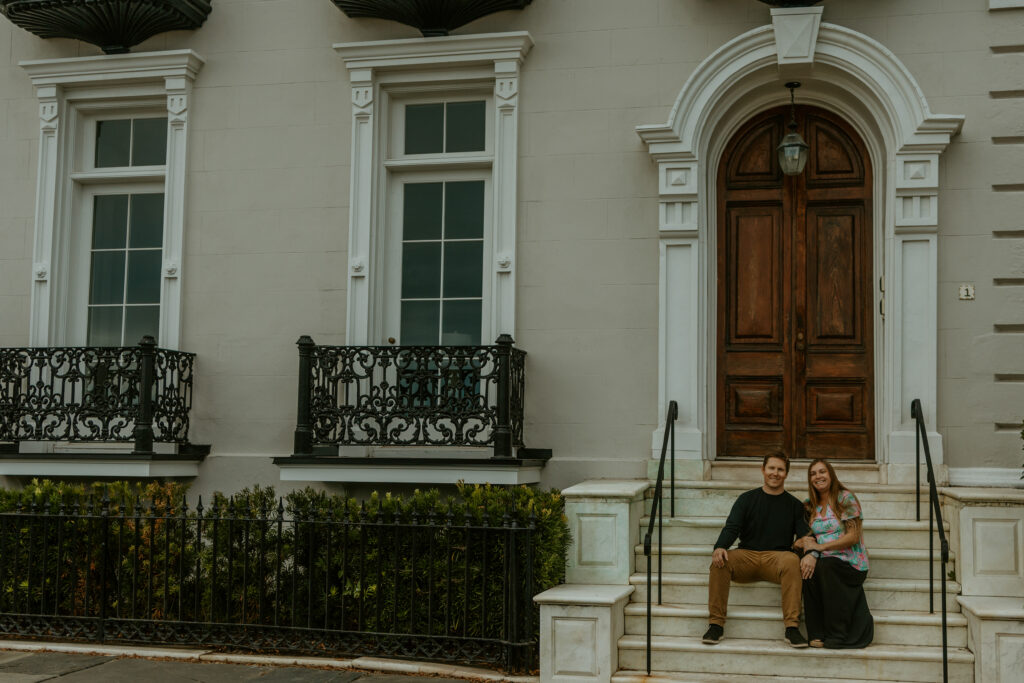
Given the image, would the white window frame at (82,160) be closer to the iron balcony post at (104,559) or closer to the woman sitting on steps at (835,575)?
the iron balcony post at (104,559)

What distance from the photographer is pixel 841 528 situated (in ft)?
25.6

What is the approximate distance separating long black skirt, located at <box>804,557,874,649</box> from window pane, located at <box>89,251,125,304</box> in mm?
7473

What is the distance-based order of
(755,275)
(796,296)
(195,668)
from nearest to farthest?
(195,668) < (796,296) < (755,275)

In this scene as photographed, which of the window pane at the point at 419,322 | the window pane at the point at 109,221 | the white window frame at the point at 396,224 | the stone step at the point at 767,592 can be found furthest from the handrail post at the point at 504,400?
the window pane at the point at 109,221

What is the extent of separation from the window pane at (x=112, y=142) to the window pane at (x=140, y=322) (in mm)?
1526

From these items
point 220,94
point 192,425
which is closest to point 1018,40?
point 220,94

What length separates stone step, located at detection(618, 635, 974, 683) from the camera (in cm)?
732

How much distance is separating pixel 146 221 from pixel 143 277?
0.57 m

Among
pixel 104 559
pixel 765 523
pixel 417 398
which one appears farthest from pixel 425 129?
pixel 765 523

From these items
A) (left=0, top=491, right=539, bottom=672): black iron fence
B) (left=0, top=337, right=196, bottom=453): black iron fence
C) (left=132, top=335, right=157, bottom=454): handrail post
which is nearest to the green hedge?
(left=0, top=491, right=539, bottom=672): black iron fence

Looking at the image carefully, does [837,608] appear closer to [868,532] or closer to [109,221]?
[868,532]

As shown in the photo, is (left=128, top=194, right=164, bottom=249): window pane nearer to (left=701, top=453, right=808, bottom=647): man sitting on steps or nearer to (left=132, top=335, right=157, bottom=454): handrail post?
(left=132, top=335, right=157, bottom=454): handrail post

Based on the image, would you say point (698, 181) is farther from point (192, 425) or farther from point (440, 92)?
point (192, 425)

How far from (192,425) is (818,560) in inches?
240
